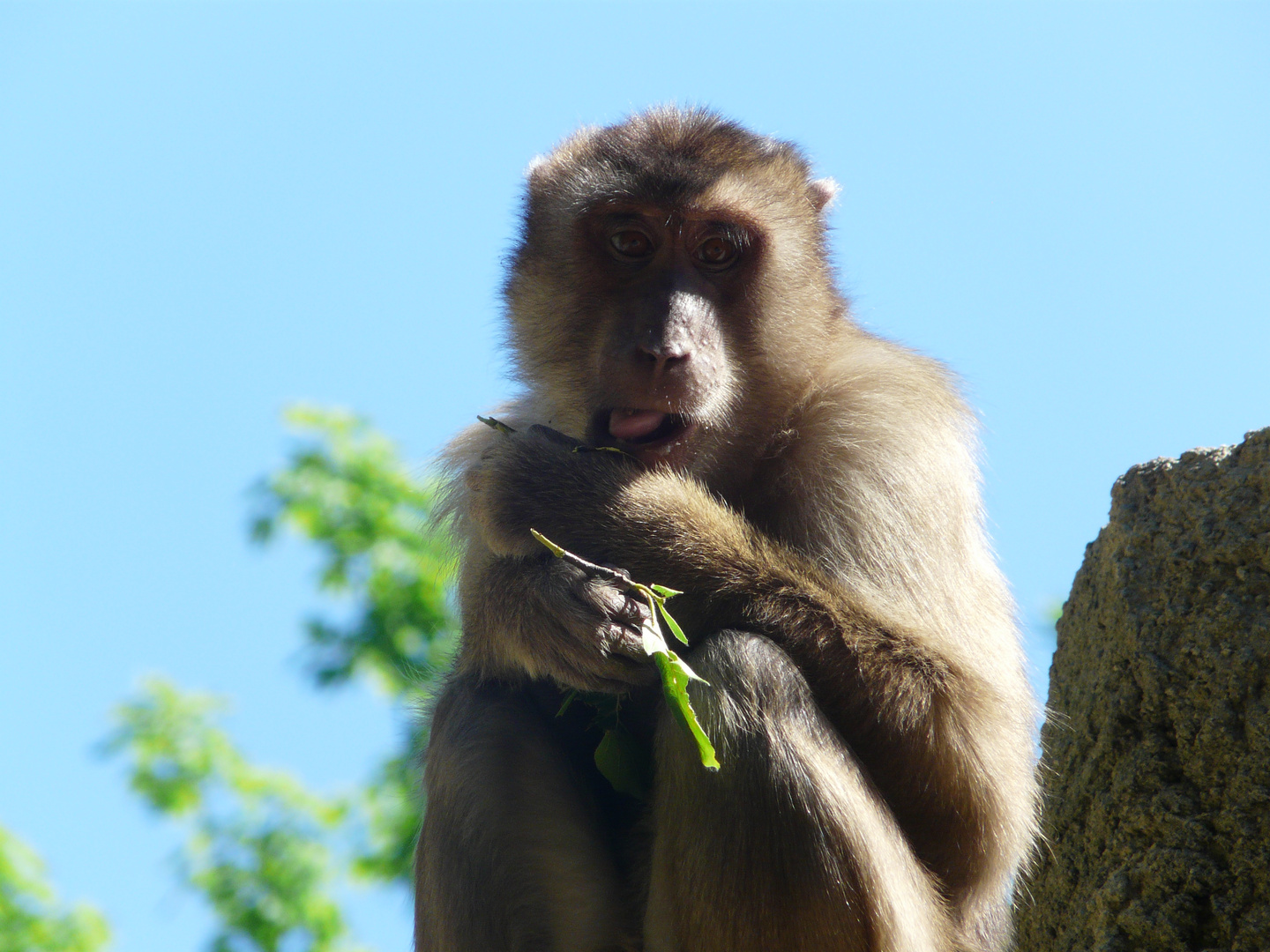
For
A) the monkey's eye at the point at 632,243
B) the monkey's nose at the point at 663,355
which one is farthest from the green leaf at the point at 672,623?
the monkey's eye at the point at 632,243

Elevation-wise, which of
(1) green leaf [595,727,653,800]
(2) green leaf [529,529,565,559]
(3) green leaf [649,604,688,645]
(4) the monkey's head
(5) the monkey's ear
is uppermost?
(5) the monkey's ear

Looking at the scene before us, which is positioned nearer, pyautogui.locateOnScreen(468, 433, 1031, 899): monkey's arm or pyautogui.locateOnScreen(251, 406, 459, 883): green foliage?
pyautogui.locateOnScreen(468, 433, 1031, 899): monkey's arm

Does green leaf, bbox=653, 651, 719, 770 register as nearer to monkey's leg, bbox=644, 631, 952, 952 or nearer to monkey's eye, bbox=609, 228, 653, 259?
monkey's leg, bbox=644, 631, 952, 952

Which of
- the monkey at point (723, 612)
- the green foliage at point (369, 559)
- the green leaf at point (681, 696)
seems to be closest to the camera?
the green leaf at point (681, 696)

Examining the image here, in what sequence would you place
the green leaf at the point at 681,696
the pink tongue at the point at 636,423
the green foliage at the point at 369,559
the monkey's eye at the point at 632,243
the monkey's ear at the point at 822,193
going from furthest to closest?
the green foliage at the point at 369,559 → the monkey's ear at the point at 822,193 → the monkey's eye at the point at 632,243 → the pink tongue at the point at 636,423 → the green leaf at the point at 681,696

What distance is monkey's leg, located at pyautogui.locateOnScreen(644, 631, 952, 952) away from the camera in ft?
7.98

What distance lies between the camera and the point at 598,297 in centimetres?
348

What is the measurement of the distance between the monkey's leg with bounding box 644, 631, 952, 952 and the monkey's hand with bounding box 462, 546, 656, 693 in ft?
0.59

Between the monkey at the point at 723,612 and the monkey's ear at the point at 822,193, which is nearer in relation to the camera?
the monkey at the point at 723,612

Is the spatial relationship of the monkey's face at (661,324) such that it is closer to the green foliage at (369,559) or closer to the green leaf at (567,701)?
the green leaf at (567,701)

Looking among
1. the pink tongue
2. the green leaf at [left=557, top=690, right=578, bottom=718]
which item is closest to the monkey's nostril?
the pink tongue

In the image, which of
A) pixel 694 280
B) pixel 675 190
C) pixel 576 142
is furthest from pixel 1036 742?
pixel 576 142

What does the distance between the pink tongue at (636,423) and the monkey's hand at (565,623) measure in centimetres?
44

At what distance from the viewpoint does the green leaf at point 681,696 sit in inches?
93.9
